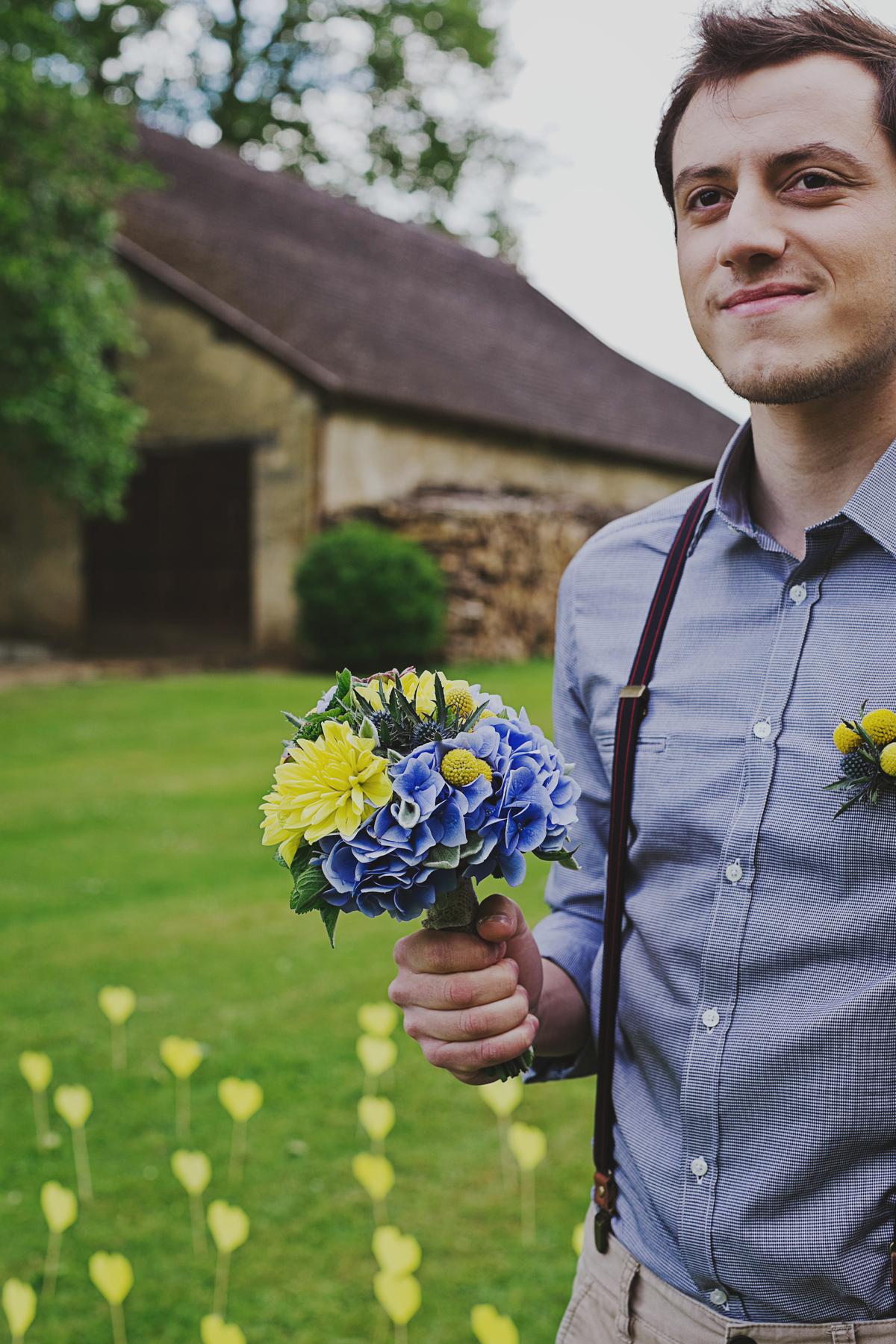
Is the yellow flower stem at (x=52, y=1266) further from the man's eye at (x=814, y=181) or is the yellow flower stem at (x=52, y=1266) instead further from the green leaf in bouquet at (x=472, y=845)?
the man's eye at (x=814, y=181)

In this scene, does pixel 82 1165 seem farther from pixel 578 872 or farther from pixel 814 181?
pixel 814 181

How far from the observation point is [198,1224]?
11.8 feet

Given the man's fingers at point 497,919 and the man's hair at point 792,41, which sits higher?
the man's hair at point 792,41

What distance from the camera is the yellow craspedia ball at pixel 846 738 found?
1.49m

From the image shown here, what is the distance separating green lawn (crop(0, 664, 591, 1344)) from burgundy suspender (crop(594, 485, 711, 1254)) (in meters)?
1.67

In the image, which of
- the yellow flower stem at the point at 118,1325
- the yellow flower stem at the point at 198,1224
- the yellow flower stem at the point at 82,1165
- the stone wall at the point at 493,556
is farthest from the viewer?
the stone wall at the point at 493,556

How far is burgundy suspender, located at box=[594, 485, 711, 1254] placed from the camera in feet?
5.79

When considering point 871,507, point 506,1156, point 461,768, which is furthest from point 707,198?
point 506,1156

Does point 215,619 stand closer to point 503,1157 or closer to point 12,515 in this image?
point 12,515

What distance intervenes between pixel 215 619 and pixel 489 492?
4.91 metres

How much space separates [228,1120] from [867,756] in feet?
10.8

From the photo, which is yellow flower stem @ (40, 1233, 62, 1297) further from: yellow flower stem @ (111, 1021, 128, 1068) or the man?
the man

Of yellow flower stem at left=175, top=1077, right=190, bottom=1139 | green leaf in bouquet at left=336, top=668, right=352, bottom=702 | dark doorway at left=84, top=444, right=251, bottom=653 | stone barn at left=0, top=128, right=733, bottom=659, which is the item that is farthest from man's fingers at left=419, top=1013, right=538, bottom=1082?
dark doorway at left=84, top=444, right=251, bottom=653

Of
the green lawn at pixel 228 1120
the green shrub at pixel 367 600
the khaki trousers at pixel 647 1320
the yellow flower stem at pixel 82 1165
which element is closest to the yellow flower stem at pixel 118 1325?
the green lawn at pixel 228 1120
